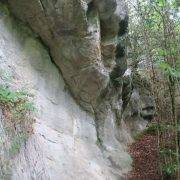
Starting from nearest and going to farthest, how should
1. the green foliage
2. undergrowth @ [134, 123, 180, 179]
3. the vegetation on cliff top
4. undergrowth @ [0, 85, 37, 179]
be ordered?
undergrowth @ [0, 85, 37, 179] < the green foliage < undergrowth @ [134, 123, 180, 179] < the vegetation on cliff top

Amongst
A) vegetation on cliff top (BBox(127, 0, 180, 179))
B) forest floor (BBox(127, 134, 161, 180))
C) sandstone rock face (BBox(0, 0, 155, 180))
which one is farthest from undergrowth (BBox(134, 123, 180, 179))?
sandstone rock face (BBox(0, 0, 155, 180))

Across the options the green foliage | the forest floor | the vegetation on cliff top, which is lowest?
the forest floor

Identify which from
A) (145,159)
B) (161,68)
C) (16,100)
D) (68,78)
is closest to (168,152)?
(145,159)

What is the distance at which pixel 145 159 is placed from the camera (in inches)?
425

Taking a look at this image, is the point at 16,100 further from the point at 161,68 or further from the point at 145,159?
the point at 145,159

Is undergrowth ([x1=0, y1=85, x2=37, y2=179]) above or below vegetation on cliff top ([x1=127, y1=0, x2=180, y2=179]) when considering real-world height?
below

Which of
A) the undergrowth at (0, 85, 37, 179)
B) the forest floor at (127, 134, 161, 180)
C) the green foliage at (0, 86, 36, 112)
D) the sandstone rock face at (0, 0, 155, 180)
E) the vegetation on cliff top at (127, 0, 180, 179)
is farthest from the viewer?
the forest floor at (127, 134, 161, 180)

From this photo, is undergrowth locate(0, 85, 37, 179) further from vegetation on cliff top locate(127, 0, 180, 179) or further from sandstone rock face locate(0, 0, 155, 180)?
vegetation on cliff top locate(127, 0, 180, 179)

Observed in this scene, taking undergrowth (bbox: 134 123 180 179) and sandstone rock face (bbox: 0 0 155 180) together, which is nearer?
sandstone rock face (bbox: 0 0 155 180)

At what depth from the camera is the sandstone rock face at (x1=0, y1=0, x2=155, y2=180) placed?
22.6 ft

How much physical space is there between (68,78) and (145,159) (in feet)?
12.3

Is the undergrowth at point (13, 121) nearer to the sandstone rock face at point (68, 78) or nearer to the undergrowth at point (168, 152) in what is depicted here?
the sandstone rock face at point (68, 78)

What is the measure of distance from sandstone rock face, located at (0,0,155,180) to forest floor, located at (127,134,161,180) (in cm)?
34

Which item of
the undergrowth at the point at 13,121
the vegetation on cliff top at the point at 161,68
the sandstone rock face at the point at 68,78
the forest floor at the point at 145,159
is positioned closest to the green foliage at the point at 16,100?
the undergrowth at the point at 13,121
